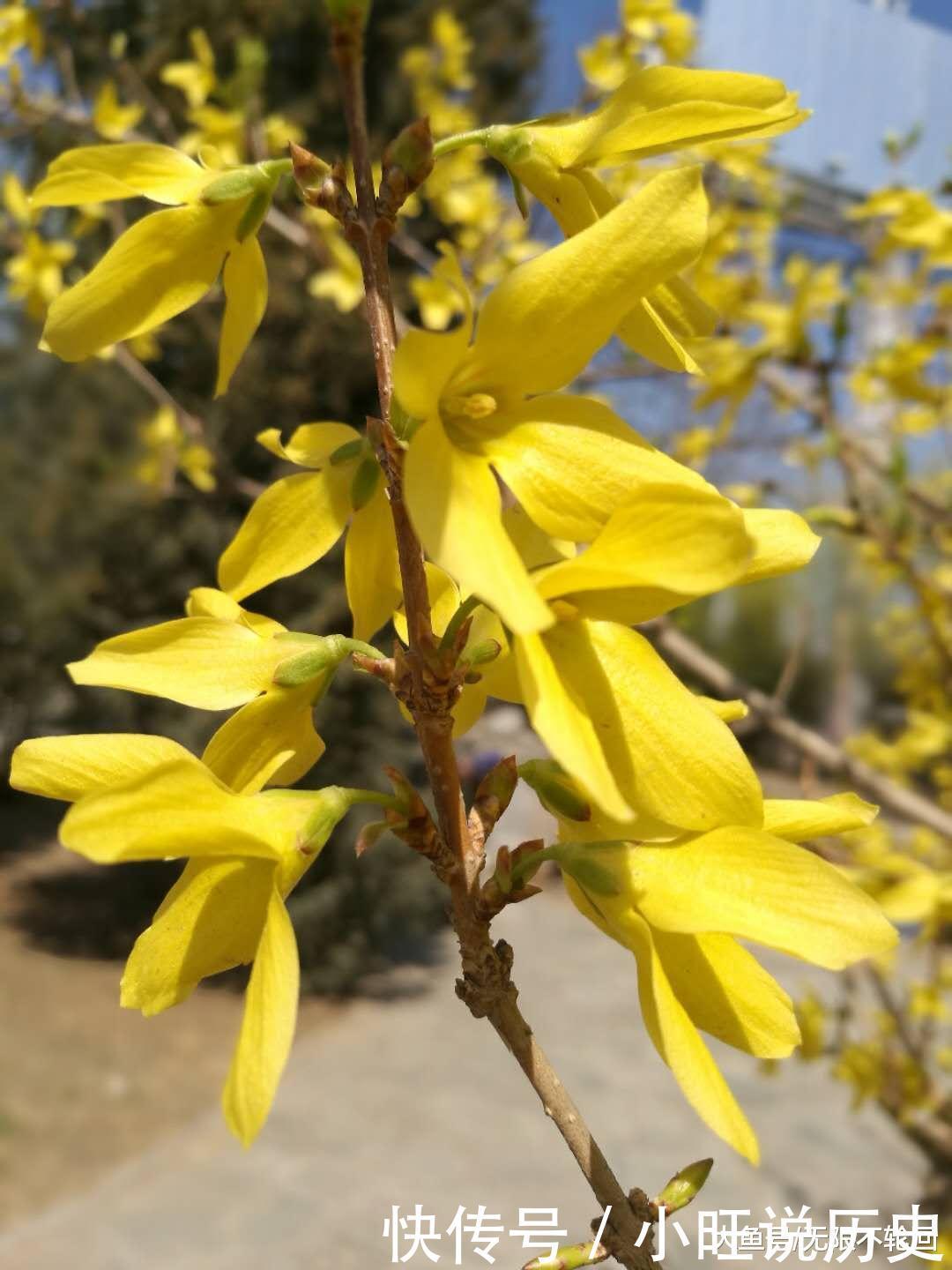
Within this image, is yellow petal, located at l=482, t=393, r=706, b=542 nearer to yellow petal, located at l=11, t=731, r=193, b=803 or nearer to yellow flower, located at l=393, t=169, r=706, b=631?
yellow flower, located at l=393, t=169, r=706, b=631

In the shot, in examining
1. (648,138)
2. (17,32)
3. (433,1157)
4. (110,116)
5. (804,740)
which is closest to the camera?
(648,138)

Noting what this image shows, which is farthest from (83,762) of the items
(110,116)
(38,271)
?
(38,271)

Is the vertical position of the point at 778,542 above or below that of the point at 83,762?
above

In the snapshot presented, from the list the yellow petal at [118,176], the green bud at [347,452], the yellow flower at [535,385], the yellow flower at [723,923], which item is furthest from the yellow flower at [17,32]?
the yellow flower at [723,923]

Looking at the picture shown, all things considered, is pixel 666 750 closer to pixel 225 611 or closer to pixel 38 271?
pixel 225 611

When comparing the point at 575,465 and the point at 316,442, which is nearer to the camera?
the point at 575,465

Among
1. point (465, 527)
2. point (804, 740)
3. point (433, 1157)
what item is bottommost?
point (433, 1157)

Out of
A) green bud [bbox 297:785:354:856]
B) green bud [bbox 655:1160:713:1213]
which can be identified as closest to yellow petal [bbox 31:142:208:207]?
green bud [bbox 297:785:354:856]

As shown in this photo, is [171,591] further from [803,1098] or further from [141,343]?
[141,343]
